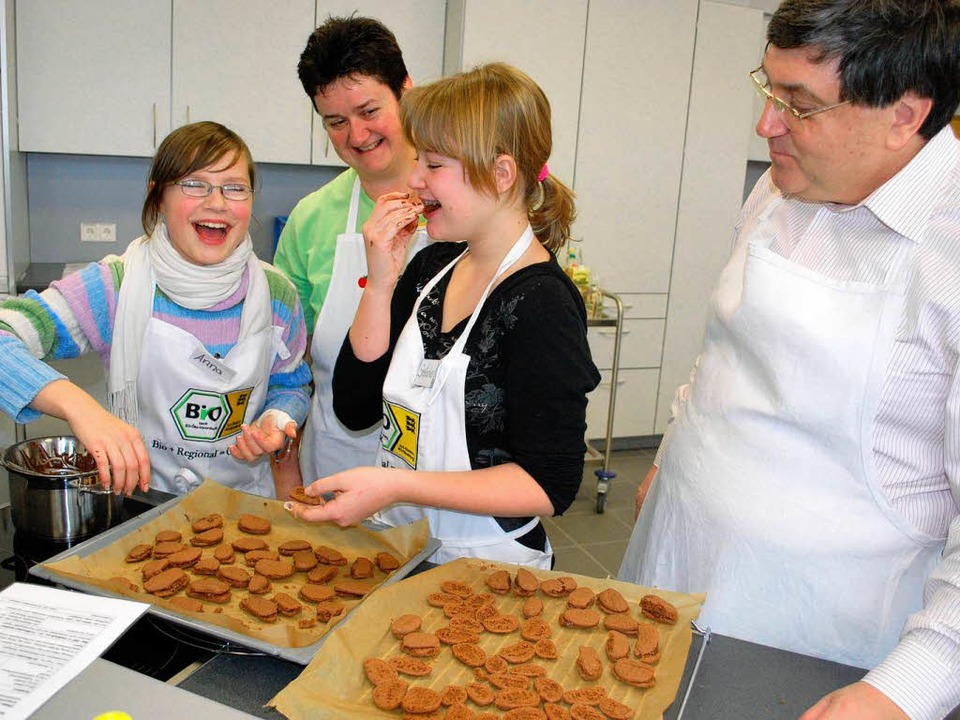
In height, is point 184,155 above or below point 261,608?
above

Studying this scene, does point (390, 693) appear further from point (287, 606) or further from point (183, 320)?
point (183, 320)

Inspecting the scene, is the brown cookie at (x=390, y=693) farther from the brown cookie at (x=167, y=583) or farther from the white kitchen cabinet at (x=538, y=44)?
the white kitchen cabinet at (x=538, y=44)

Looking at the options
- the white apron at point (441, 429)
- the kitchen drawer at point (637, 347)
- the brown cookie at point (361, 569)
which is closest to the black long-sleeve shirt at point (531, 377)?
the white apron at point (441, 429)

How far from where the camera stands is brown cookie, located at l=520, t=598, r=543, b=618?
1201 millimetres

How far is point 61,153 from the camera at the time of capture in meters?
3.65

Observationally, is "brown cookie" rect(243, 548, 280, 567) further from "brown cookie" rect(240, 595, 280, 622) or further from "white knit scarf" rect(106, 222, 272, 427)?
"white knit scarf" rect(106, 222, 272, 427)

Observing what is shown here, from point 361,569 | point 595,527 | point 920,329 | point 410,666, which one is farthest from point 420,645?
point 595,527

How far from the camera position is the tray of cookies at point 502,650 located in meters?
1.01

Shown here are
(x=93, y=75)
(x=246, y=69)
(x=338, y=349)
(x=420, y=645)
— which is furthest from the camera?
(x=246, y=69)

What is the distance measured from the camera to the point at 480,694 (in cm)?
103

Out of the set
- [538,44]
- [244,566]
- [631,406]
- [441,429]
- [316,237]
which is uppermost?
[538,44]

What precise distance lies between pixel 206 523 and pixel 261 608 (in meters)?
0.28

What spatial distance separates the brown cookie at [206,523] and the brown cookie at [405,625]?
1.51 feet

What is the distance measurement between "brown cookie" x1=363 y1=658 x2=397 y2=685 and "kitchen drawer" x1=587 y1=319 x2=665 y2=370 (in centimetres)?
352
